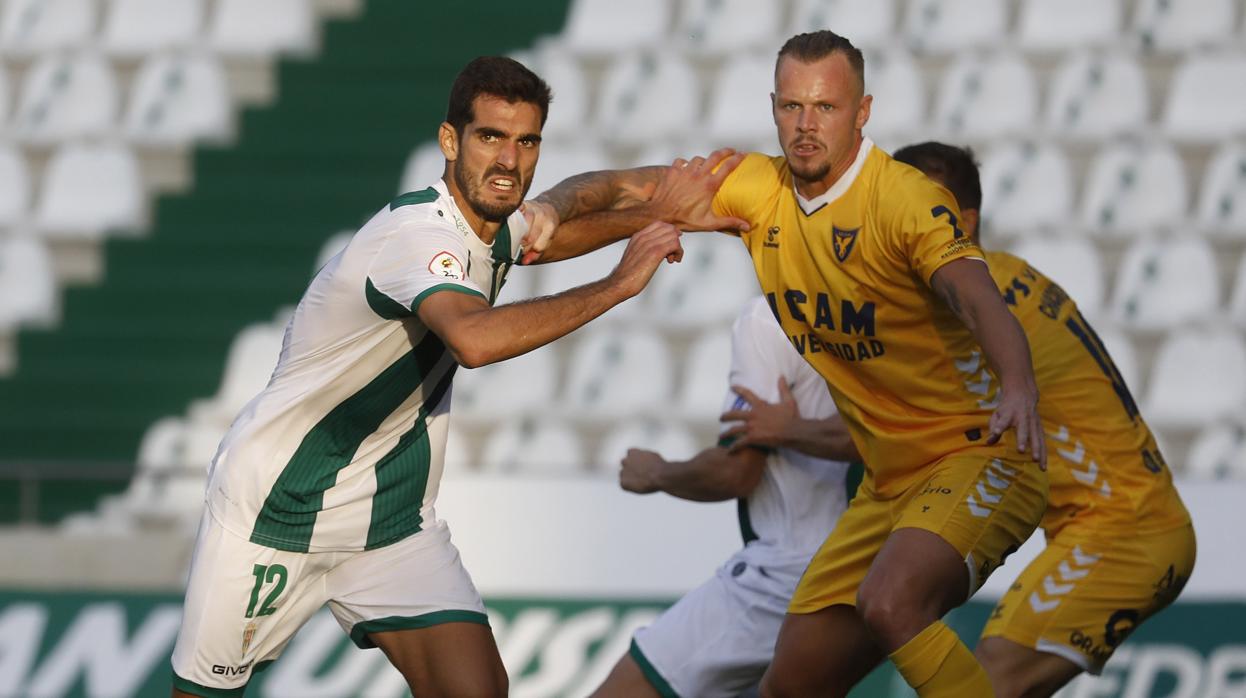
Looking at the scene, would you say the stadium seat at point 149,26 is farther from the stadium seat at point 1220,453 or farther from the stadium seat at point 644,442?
the stadium seat at point 1220,453

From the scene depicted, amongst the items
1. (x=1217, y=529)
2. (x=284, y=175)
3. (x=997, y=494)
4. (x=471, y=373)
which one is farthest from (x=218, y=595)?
(x=284, y=175)

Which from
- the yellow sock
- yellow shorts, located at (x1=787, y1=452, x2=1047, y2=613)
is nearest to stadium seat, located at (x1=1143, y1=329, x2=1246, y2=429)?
yellow shorts, located at (x1=787, y1=452, x2=1047, y2=613)

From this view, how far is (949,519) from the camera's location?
4.73 metres

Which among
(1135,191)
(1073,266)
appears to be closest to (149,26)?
(1073,266)

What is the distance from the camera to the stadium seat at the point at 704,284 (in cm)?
1053

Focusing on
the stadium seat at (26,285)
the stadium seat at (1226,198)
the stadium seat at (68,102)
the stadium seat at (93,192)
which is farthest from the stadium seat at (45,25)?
the stadium seat at (1226,198)

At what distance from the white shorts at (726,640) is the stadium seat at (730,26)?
6995mm

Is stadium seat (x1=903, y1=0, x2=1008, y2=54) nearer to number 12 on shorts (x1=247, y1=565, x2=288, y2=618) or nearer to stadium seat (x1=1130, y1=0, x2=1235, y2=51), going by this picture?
stadium seat (x1=1130, y1=0, x2=1235, y2=51)

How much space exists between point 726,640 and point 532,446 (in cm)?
454

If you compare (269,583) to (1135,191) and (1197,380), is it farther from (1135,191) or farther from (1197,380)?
(1135,191)

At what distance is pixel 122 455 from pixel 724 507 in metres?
5.14

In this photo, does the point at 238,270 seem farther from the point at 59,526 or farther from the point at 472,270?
the point at 472,270

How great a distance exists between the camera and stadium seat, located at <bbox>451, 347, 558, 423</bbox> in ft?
33.6

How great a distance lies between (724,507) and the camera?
24.7 ft
